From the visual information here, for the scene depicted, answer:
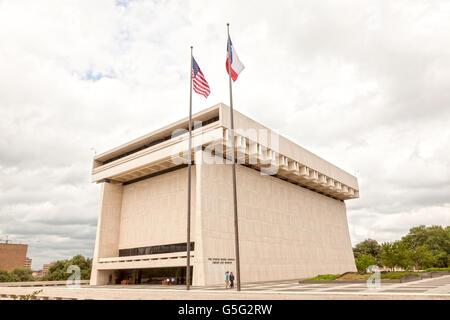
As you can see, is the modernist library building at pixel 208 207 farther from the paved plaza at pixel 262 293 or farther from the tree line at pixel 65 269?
the tree line at pixel 65 269

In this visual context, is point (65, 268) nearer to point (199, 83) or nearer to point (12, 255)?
point (199, 83)

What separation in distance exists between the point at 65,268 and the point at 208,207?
38.9 metres

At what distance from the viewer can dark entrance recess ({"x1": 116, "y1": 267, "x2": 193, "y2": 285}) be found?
111 ft

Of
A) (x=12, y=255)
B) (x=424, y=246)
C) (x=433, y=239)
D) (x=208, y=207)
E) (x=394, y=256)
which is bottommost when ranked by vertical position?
(x=394, y=256)

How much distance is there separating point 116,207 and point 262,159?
19.9 meters

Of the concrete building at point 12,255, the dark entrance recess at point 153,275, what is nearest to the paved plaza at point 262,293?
the dark entrance recess at point 153,275

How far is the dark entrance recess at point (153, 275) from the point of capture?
111ft

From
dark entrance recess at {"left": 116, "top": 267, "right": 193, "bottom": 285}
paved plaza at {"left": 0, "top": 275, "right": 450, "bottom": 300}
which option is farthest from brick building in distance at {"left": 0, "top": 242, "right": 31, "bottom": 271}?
paved plaza at {"left": 0, "top": 275, "right": 450, "bottom": 300}

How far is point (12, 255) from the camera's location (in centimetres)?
11112

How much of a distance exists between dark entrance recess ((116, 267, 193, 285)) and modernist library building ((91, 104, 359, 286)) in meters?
0.10

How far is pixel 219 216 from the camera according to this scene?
105ft

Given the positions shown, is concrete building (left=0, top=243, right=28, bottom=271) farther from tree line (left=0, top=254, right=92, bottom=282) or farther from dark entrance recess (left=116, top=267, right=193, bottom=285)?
dark entrance recess (left=116, top=267, right=193, bottom=285)

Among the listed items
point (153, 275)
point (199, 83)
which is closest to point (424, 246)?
point (153, 275)
